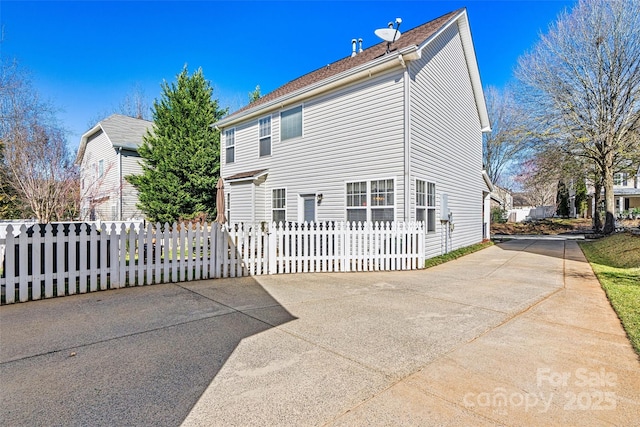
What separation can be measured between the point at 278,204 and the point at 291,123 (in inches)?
120

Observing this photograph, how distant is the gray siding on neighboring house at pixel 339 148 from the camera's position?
9.20m

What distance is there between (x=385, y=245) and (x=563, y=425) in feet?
21.5

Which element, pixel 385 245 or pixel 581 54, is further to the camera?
pixel 581 54

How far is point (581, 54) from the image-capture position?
16266mm

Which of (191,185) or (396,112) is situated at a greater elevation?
(396,112)

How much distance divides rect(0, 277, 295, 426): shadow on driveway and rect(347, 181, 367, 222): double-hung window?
16.2ft

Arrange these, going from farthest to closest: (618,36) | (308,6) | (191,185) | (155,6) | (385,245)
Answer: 1. (191,185)
2. (618,36)
3. (308,6)
4. (155,6)
5. (385,245)

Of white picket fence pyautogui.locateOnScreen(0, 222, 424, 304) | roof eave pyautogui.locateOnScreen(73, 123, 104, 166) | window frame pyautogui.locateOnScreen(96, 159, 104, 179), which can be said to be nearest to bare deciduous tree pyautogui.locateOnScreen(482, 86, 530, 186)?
white picket fence pyautogui.locateOnScreen(0, 222, 424, 304)

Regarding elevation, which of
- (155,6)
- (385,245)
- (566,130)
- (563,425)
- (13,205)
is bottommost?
(563,425)

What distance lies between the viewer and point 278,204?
496 inches

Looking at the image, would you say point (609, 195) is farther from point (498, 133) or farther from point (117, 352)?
point (117, 352)

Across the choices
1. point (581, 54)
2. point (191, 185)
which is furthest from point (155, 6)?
point (581, 54)

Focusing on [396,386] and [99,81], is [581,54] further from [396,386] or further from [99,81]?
[99,81]

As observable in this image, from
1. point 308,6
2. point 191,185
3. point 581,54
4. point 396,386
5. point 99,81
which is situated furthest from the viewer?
point 99,81
